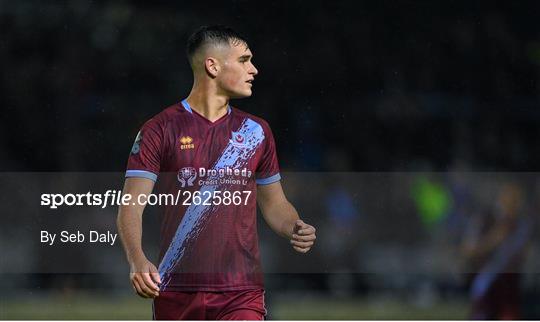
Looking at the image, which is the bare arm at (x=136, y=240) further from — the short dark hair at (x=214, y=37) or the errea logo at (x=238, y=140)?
the short dark hair at (x=214, y=37)

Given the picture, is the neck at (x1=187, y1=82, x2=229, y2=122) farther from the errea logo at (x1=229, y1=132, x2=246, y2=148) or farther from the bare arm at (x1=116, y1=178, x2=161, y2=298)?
the bare arm at (x1=116, y1=178, x2=161, y2=298)

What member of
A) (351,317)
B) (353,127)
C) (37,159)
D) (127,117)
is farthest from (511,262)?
(37,159)

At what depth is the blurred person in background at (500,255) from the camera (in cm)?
939

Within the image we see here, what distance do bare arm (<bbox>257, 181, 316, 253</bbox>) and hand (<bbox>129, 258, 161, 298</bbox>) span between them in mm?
746

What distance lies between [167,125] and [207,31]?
2.00ft

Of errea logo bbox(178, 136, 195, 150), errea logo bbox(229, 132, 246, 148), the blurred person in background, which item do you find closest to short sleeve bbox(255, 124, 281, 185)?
errea logo bbox(229, 132, 246, 148)

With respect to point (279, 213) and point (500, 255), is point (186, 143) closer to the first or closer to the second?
point (279, 213)

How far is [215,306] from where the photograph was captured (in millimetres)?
6145

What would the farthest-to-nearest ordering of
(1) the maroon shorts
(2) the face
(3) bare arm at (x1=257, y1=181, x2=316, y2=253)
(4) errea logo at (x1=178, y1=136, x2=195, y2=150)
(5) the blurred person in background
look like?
(5) the blurred person in background
(2) the face
(4) errea logo at (x1=178, y1=136, x2=195, y2=150)
(1) the maroon shorts
(3) bare arm at (x1=257, y1=181, x2=316, y2=253)

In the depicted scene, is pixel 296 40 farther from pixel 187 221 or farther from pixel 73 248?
pixel 187 221

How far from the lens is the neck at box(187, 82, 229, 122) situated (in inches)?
252

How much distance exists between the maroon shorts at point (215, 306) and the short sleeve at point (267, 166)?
26.0 inches

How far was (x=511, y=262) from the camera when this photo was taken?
9766 mm

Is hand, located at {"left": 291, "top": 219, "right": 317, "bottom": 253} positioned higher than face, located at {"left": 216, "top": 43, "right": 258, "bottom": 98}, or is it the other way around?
face, located at {"left": 216, "top": 43, "right": 258, "bottom": 98}
